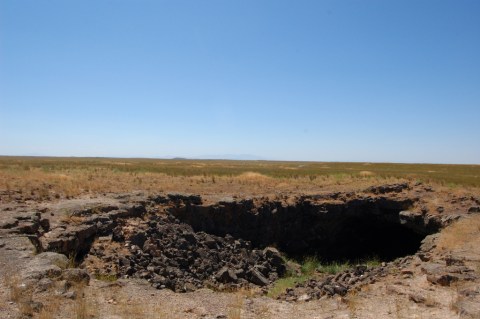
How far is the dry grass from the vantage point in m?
14.7

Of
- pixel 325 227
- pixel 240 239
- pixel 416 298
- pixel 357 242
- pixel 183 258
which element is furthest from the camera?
pixel 357 242

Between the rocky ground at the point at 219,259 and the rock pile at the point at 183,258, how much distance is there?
0.18 feet

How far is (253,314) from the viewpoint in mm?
8438

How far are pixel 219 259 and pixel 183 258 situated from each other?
203cm

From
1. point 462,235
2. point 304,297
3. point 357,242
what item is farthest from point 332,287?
point 357,242

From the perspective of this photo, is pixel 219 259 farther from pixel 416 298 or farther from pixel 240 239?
pixel 416 298

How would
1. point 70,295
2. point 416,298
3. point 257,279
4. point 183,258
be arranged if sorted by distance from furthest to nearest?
point 183,258, point 257,279, point 416,298, point 70,295

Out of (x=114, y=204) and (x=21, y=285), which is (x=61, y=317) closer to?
(x=21, y=285)

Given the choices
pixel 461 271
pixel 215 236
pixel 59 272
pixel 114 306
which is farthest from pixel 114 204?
pixel 461 271

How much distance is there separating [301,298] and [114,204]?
37.0 feet

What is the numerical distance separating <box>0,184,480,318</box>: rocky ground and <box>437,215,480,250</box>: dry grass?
57 mm

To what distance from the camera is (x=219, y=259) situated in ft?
56.0

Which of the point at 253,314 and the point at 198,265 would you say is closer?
the point at 253,314

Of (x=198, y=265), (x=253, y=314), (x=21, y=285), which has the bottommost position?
(x=198, y=265)
